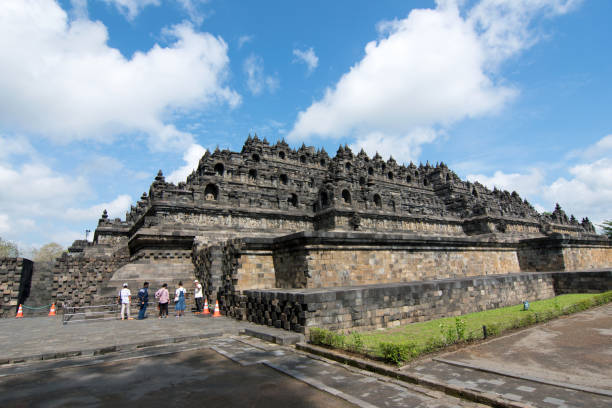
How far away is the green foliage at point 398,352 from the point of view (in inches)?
215

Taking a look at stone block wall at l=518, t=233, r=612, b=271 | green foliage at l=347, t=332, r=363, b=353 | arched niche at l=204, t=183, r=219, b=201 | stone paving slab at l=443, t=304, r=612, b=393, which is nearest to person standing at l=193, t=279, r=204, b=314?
green foliage at l=347, t=332, r=363, b=353

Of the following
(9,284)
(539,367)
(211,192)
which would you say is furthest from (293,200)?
(539,367)

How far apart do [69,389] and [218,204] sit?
709 inches

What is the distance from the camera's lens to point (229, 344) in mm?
7840

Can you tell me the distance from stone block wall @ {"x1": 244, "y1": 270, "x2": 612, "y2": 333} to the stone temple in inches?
1.5

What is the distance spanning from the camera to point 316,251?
35.9 feet

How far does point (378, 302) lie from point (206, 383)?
520 centimetres

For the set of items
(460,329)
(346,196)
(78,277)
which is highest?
(346,196)

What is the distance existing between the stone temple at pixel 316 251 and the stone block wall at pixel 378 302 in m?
0.04

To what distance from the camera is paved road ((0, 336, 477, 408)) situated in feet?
14.4

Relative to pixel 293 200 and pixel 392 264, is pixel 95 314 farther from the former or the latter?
pixel 293 200

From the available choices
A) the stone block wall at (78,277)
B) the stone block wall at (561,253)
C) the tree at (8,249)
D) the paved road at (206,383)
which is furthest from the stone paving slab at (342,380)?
the tree at (8,249)

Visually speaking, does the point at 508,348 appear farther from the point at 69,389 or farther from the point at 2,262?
the point at 2,262

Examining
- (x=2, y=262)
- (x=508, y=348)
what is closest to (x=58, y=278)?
(x=2, y=262)
